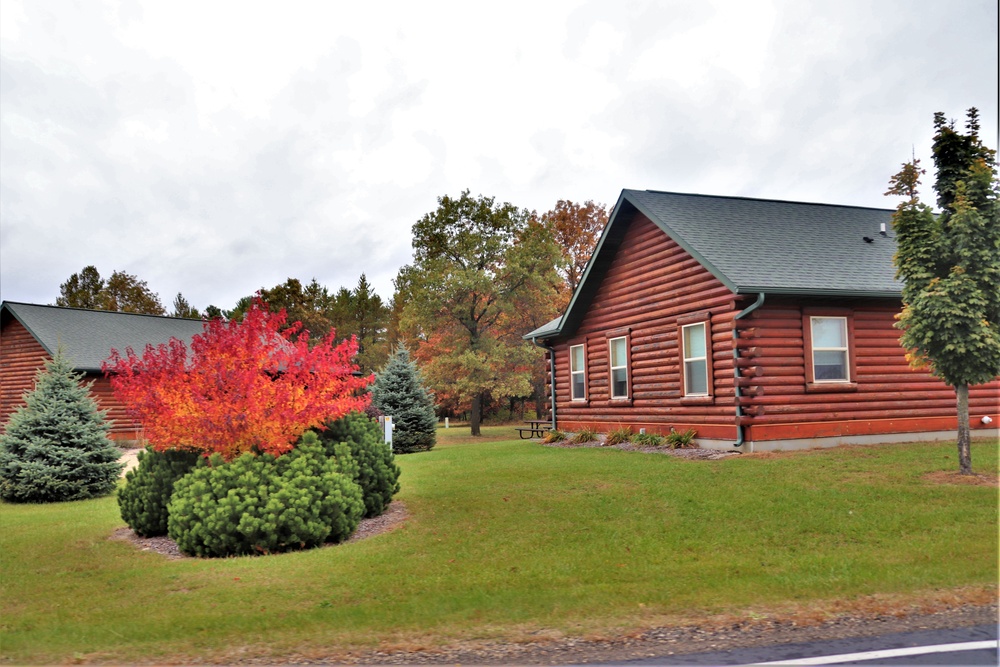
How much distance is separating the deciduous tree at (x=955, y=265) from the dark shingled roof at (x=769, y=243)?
4034mm

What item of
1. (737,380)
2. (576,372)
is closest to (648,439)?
(737,380)

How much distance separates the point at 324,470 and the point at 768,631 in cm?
682

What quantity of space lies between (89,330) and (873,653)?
37.9m

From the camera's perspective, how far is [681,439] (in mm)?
19516

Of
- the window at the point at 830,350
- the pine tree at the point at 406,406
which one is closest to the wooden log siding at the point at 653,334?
the window at the point at 830,350

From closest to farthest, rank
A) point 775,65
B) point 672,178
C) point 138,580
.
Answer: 1. point 138,580
2. point 775,65
3. point 672,178

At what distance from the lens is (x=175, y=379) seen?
38.5ft

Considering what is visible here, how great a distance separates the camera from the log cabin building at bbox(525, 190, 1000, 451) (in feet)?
59.0

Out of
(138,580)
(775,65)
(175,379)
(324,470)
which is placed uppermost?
(775,65)

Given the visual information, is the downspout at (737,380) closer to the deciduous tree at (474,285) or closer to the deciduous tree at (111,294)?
the deciduous tree at (474,285)

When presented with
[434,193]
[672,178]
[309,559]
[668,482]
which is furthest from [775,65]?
[672,178]

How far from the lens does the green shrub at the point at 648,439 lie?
67.1 feet

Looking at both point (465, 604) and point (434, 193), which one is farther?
point (434, 193)

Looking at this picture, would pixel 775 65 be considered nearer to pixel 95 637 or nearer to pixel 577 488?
pixel 577 488
